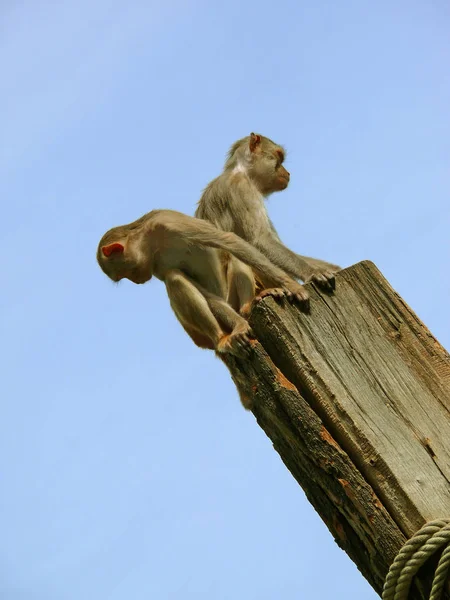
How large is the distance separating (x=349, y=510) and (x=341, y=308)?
1481 mm

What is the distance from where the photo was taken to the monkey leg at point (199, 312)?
850 cm

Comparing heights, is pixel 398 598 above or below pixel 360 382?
below

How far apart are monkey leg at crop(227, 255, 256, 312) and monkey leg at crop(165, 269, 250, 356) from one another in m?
0.23

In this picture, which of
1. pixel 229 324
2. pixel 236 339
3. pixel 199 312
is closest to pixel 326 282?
pixel 236 339

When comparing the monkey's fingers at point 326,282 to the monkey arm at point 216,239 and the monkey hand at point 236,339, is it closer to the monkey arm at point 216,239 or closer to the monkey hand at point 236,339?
the monkey hand at point 236,339

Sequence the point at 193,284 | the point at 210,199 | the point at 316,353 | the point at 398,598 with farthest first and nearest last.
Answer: the point at 210,199 < the point at 193,284 < the point at 316,353 < the point at 398,598

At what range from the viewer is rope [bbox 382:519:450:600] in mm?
4637

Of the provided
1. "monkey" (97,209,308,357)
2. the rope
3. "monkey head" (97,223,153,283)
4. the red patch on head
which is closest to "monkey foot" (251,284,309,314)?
the rope

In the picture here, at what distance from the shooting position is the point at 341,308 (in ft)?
19.2

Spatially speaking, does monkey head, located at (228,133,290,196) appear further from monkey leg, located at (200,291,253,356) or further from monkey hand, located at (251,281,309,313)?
monkey hand, located at (251,281,309,313)

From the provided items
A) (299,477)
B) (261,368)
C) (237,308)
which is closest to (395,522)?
(299,477)

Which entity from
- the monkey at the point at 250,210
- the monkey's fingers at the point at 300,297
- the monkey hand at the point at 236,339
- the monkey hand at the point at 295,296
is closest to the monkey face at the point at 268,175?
the monkey at the point at 250,210

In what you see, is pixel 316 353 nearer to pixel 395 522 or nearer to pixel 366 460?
pixel 366 460

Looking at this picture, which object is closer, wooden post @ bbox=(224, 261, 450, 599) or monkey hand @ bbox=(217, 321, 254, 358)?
wooden post @ bbox=(224, 261, 450, 599)
